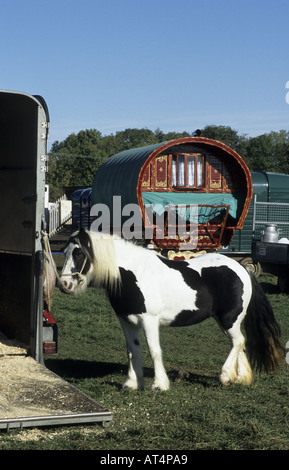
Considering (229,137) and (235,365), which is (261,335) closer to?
(235,365)

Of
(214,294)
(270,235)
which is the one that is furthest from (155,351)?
(270,235)

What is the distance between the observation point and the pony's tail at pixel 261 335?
718 cm

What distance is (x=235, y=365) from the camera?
7.19 metres

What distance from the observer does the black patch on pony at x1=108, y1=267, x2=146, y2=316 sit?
6.71 m

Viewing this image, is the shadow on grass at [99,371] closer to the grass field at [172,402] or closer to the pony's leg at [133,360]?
the grass field at [172,402]

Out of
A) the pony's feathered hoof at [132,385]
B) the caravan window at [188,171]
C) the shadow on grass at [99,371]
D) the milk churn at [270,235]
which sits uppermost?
the caravan window at [188,171]

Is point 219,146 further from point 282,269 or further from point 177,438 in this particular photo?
point 177,438

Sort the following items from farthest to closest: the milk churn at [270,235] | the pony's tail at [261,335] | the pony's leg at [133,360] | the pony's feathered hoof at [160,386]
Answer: the milk churn at [270,235], the pony's tail at [261,335], the pony's leg at [133,360], the pony's feathered hoof at [160,386]

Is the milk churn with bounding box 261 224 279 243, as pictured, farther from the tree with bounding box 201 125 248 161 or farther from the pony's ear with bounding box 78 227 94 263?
the tree with bounding box 201 125 248 161

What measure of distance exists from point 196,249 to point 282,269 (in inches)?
140

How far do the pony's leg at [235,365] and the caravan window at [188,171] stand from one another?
502 inches

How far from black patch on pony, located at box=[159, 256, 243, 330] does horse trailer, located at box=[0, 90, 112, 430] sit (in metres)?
1.54

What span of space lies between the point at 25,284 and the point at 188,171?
527 inches

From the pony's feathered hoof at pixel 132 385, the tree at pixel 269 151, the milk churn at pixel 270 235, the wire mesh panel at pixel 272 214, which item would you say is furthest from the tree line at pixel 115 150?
the pony's feathered hoof at pixel 132 385
